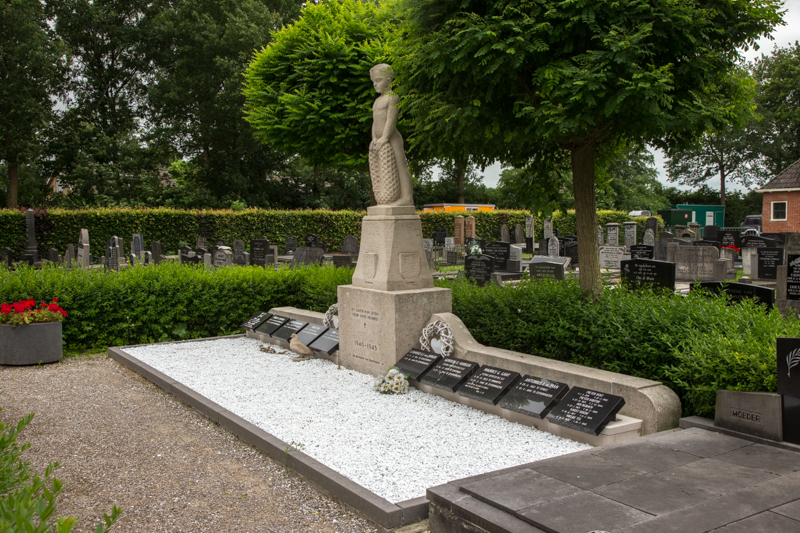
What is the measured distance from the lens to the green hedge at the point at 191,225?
23844 mm

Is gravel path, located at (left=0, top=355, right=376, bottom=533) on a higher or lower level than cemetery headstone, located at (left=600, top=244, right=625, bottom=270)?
lower

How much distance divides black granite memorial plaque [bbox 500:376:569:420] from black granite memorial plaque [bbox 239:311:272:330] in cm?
555

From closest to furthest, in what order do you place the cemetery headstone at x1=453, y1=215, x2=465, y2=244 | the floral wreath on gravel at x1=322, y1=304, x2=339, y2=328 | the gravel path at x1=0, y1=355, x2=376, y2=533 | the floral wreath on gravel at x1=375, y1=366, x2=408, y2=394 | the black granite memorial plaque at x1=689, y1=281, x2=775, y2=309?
the gravel path at x1=0, y1=355, x2=376, y2=533 → the floral wreath on gravel at x1=375, y1=366, x2=408, y2=394 → the black granite memorial plaque at x1=689, y1=281, x2=775, y2=309 → the floral wreath on gravel at x1=322, y1=304, x2=339, y2=328 → the cemetery headstone at x1=453, y1=215, x2=465, y2=244

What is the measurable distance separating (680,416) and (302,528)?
3.29 meters

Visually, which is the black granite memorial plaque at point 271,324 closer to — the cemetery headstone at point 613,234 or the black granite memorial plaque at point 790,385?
the black granite memorial plaque at point 790,385

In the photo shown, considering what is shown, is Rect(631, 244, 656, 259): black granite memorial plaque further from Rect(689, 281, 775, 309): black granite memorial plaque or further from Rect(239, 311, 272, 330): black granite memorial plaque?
Rect(239, 311, 272, 330): black granite memorial plaque

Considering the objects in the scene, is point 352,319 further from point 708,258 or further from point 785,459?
point 708,258

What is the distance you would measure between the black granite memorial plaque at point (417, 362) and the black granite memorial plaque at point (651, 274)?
4.00 metres

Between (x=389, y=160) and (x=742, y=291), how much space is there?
4.58 metres

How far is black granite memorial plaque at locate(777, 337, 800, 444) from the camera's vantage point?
430cm

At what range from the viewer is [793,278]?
998cm

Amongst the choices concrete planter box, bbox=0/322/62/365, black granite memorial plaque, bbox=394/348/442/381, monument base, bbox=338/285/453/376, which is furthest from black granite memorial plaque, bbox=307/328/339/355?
concrete planter box, bbox=0/322/62/365

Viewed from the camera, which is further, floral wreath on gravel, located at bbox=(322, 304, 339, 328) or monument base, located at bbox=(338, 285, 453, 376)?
floral wreath on gravel, located at bbox=(322, 304, 339, 328)

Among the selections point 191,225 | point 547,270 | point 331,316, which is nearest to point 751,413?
point 331,316
